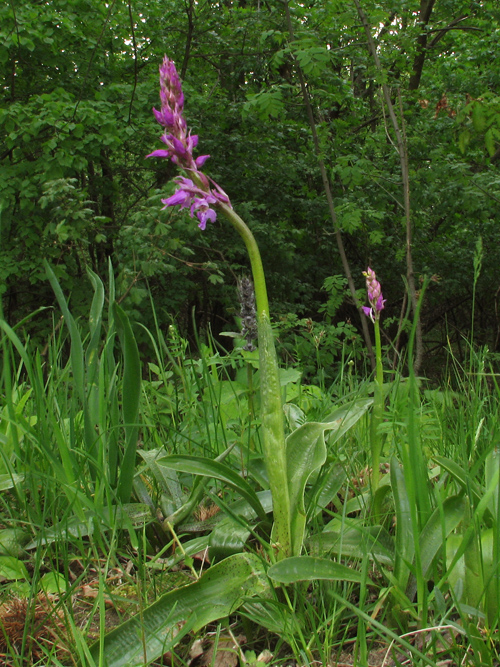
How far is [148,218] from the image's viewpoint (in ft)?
14.4

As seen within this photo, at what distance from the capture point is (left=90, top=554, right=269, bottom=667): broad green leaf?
86cm

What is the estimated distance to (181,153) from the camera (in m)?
0.98

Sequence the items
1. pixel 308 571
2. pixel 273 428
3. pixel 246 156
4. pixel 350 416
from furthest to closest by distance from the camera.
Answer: pixel 246 156 < pixel 350 416 < pixel 273 428 < pixel 308 571

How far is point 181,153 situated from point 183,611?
2.80ft

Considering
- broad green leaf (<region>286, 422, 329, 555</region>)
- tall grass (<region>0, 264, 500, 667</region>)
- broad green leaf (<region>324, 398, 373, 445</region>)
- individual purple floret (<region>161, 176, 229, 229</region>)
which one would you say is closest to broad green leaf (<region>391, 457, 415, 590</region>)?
tall grass (<region>0, 264, 500, 667</region>)

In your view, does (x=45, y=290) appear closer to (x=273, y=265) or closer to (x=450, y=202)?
(x=273, y=265)

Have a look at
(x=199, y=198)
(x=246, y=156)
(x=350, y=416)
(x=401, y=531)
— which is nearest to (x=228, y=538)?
(x=401, y=531)

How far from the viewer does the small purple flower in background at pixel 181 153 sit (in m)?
0.96

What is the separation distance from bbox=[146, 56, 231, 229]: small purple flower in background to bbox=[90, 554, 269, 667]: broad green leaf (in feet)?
2.17

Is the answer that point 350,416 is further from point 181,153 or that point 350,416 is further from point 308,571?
point 181,153

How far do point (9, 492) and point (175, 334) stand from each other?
83 centimetres

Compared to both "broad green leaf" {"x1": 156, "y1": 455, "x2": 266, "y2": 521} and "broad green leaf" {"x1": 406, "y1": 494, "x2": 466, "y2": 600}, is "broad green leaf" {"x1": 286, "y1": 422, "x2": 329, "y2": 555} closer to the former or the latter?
"broad green leaf" {"x1": 156, "y1": 455, "x2": 266, "y2": 521}

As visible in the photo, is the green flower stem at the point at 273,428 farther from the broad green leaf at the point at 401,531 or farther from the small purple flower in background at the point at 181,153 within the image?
the broad green leaf at the point at 401,531

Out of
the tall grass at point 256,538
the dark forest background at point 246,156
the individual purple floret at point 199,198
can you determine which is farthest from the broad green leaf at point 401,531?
the dark forest background at point 246,156
